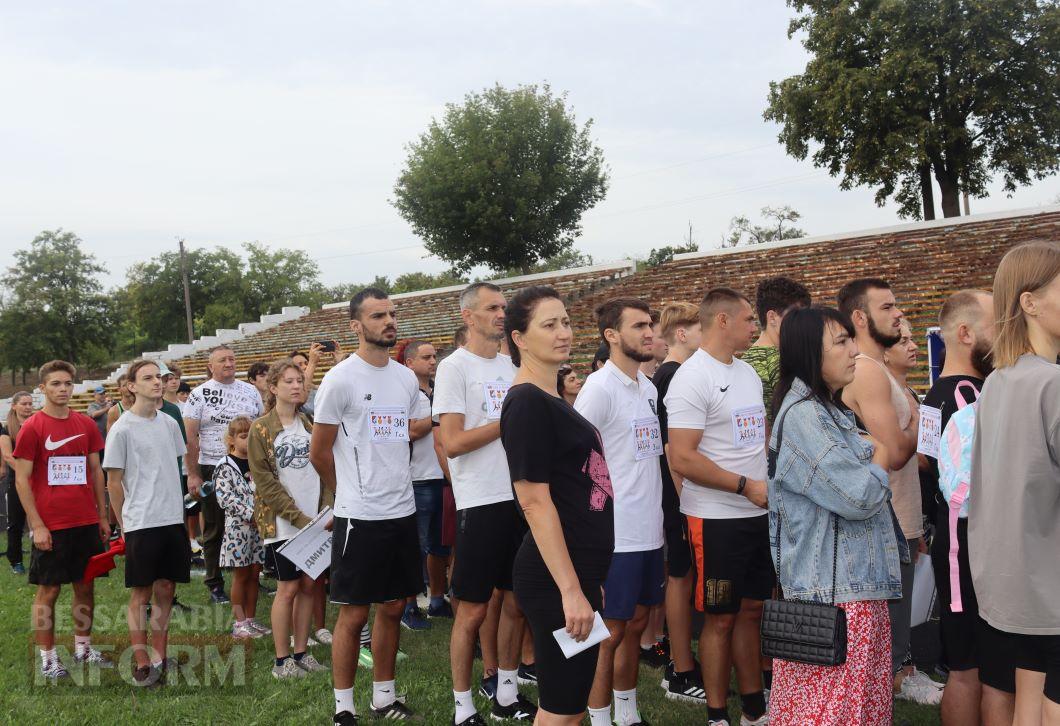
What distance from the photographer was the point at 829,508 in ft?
9.82

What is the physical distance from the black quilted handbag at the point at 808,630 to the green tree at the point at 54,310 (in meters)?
63.4

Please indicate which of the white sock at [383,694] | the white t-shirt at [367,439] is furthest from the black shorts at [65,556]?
the white sock at [383,694]

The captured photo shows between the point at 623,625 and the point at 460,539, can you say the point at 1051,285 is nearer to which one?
the point at 623,625

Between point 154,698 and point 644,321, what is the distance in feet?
12.1

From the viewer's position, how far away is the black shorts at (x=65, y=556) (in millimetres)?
5469

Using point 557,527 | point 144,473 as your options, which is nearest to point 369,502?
point 557,527

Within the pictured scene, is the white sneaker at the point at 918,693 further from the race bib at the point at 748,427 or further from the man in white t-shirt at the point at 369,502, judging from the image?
the man in white t-shirt at the point at 369,502

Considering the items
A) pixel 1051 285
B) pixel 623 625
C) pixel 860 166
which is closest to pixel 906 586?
pixel 623 625

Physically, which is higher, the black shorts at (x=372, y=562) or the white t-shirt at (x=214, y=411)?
the white t-shirt at (x=214, y=411)

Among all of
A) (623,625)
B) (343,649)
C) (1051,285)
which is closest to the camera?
(1051,285)

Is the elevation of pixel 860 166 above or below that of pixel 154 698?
above

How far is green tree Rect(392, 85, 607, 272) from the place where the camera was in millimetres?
33219

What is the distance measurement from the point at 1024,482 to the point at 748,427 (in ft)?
5.79

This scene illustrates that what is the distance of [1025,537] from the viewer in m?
2.43
